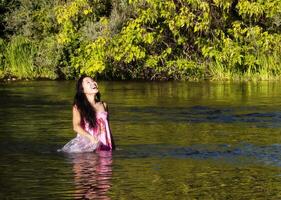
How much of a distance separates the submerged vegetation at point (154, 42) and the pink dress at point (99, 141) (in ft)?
68.4

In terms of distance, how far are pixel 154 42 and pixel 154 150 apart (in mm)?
23088

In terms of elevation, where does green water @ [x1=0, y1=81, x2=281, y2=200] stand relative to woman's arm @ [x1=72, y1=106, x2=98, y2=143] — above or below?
below

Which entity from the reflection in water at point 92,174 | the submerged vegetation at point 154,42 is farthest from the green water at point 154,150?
the submerged vegetation at point 154,42

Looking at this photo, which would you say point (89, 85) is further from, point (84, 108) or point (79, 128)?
point (79, 128)

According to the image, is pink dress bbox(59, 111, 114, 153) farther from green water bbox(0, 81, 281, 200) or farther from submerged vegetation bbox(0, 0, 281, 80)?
submerged vegetation bbox(0, 0, 281, 80)

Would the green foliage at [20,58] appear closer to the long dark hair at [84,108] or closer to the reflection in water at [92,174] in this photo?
the long dark hair at [84,108]

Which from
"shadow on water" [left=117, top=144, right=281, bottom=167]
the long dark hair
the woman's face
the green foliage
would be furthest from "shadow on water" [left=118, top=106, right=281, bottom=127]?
the green foliage

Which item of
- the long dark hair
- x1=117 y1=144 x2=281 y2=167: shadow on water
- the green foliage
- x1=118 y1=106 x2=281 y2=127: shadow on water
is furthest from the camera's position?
the green foliage

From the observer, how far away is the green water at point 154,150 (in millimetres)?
12828

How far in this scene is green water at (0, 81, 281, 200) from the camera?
1283 cm

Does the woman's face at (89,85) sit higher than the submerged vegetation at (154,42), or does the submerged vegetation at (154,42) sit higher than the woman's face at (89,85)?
the submerged vegetation at (154,42)

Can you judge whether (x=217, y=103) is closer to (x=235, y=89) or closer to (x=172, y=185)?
(x=235, y=89)

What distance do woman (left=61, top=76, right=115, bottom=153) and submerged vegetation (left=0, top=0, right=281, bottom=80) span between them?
2082cm

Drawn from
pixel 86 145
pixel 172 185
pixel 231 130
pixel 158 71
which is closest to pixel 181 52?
pixel 158 71
